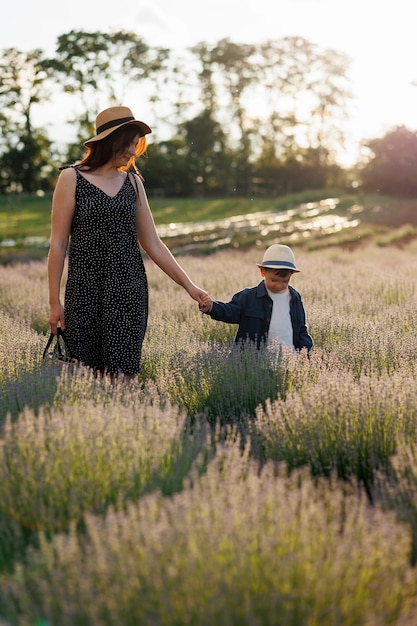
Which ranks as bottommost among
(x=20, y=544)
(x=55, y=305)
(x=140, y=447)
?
(x=20, y=544)

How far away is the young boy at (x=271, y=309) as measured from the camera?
488 cm

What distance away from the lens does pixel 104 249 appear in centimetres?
428

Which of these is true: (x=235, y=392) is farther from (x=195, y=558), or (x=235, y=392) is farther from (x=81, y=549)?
(x=195, y=558)

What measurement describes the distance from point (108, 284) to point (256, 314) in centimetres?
104

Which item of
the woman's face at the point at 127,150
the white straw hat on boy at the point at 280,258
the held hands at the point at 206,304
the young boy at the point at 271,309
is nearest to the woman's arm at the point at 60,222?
the woman's face at the point at 127,150

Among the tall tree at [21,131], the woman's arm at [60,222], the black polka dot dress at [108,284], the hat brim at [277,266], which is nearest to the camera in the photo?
the woman's arm at [60,222]

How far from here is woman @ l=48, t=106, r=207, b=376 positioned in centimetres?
416

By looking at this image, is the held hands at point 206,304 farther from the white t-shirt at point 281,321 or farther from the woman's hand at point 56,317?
the woman's hand at point 56,317

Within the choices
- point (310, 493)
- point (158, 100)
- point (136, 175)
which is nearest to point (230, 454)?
point (310, 493)

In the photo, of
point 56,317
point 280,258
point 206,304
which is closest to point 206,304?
point 206,304

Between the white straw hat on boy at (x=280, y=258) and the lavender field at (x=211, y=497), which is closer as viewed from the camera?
the lavender field at (x=211, y=497)

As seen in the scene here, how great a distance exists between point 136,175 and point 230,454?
2.24 metres

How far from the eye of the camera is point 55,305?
13.9ft

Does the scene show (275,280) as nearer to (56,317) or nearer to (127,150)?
(127,150)
